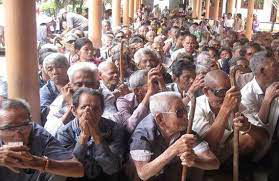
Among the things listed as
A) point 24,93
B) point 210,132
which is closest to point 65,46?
point 24,93

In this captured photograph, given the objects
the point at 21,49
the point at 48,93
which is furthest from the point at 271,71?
the point at 21,49

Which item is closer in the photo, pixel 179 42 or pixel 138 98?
pixel 138 98

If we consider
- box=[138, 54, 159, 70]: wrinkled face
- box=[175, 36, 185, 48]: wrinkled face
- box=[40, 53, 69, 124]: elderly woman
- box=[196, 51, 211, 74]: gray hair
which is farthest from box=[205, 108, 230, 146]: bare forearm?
box=[175, 36, 185, 48]: wrinkled face

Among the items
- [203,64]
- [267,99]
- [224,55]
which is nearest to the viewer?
[267,99]

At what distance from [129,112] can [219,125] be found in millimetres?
1058

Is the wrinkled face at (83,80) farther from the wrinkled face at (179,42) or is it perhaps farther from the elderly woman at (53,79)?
the wrinkled face at (179,42)

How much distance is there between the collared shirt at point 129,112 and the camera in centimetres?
359

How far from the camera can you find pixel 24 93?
3828 millimetres

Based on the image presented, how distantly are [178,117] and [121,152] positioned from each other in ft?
1.79

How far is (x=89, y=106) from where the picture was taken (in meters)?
3.05

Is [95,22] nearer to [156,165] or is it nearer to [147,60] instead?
[147,60]

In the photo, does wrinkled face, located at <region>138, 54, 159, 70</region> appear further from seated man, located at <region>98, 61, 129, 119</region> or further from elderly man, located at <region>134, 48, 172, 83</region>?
seated man, located at <region>98, 61, 129, 119</region>

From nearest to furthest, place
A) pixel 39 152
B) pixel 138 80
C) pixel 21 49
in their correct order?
1. pixel 39 152
2. pixel 21 49
3. pixel 138 80

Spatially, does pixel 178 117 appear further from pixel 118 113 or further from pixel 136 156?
pixel 118 113
